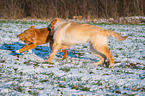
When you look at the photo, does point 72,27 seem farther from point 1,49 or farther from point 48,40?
point 1,49

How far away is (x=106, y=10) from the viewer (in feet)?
72.7

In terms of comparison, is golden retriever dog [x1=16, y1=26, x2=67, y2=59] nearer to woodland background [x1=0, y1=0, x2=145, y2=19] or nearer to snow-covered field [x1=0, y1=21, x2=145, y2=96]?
snow-covered field [x1=0, y1=21, x2=145, y2=96]

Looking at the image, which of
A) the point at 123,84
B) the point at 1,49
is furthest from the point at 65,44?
the point at 1,49

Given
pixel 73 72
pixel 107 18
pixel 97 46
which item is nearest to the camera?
pixel 73 72

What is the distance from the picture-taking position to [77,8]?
2323cm

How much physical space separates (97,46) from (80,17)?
1819 cm

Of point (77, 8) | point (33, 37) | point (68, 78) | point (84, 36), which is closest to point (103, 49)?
point (84, 36)

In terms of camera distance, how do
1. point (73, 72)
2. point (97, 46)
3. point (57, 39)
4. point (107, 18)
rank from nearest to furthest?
point (73, 72)
point (97, 46)
point (57, 39)
point (107, 18)

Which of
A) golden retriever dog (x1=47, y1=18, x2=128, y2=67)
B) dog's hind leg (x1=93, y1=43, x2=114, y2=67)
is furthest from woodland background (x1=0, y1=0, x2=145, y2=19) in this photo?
dog's hind leg (x1=93, y1=43, x2=114, y2=67)

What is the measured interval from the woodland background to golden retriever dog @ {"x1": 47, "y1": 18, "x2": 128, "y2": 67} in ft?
54.0

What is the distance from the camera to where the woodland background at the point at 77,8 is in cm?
2177

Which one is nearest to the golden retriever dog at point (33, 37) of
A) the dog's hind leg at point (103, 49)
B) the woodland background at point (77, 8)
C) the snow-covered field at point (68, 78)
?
the snow-covered field at point (68, 78)

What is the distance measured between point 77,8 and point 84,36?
18.9m

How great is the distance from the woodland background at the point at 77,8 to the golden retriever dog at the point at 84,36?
54.0 ft
